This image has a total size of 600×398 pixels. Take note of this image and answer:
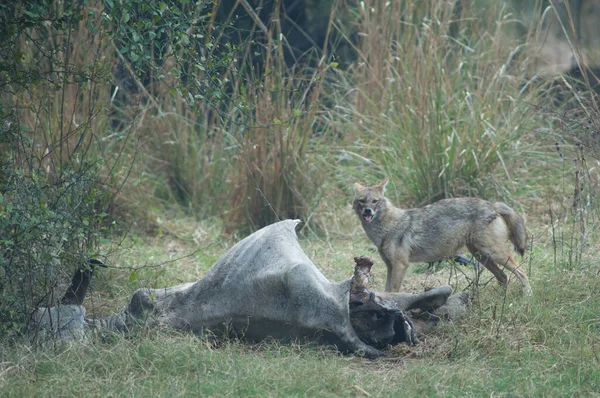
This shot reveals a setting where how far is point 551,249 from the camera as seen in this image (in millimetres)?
8078

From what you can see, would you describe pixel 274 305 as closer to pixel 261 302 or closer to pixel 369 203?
pixel 261 302

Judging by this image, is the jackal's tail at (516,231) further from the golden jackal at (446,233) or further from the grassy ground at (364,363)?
the grassy ground at (364,363)

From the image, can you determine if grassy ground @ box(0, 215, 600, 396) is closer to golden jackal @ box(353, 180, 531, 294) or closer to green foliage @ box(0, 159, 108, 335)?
green foliage @ box(0, 159, 108, 335)

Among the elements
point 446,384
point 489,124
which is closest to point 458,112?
point 489,124

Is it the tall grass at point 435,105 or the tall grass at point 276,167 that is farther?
the tall grass at point 435,105

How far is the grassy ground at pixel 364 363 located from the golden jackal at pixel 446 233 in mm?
844

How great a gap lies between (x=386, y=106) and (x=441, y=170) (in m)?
1.44

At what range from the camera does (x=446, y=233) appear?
715 centimetres

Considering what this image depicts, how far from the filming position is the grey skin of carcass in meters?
5.26

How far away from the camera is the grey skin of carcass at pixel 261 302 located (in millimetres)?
5262

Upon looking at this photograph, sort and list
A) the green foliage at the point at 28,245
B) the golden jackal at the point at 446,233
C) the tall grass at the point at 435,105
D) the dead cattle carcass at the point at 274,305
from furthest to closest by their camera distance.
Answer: the tall grass at the point at 435,105 < the golden jackal at the point at 446,233 < the dead cattle carcass at the point at 274,305 < the green foliage at the point at 28,245

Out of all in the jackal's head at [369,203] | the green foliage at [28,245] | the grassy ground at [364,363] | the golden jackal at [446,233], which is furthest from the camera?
the jackal's head at [369,203]

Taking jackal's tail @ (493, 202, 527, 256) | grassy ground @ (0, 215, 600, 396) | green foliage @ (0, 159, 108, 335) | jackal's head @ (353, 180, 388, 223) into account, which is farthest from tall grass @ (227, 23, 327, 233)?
green foliage @ (0, 159, 108, 335)

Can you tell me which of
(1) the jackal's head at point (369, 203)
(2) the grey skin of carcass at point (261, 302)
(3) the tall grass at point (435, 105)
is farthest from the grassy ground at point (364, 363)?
(3) the tall grass at point (435, 105)
